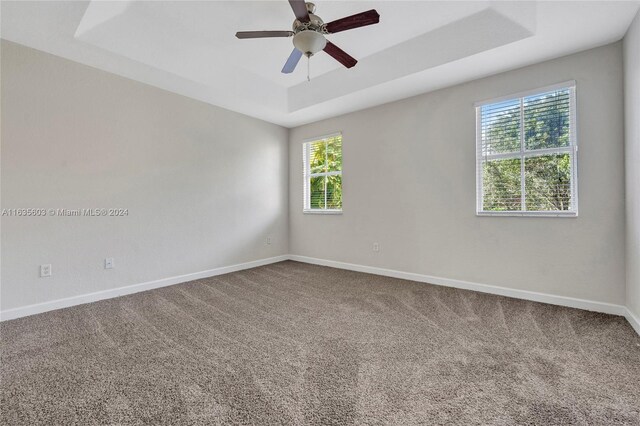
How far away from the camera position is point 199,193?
4.12 metres

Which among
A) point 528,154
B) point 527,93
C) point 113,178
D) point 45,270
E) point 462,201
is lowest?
point 45,270

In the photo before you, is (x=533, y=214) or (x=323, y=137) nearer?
(x=533, y=214)

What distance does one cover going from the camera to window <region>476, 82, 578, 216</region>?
290cm

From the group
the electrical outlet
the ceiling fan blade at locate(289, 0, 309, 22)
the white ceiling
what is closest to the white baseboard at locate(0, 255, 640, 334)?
the electrical outlet

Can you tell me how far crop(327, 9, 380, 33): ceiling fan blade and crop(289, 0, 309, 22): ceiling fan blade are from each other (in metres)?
0.19

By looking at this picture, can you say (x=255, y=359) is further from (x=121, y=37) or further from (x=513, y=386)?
(x=121, y=37)

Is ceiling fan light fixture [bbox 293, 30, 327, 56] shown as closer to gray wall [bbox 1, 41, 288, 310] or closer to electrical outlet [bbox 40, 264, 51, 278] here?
gray wall [bbox 1, 41, 288, 310]

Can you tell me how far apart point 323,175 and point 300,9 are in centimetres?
317

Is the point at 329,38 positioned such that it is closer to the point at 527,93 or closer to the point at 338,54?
the point at 338,54

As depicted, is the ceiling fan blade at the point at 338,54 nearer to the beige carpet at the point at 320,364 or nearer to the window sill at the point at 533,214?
the window sill at the point at 533,214

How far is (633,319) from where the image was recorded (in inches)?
94.0

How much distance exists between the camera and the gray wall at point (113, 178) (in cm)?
272

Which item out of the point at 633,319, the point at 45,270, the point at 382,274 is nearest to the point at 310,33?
the point at 382,274

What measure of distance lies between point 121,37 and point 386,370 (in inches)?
149
